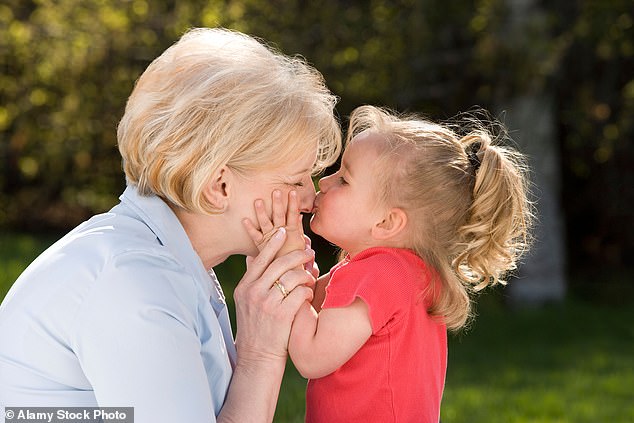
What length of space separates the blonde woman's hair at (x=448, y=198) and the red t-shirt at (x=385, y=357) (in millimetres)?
110

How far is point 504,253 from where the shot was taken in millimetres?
3117

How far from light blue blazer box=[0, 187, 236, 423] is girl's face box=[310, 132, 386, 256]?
64cm

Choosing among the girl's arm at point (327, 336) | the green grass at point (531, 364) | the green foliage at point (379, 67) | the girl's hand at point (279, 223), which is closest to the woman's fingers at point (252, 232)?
the girl's hand at point (279, 223)

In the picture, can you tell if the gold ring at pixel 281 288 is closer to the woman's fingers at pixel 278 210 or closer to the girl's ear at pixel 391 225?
the woman's fingers at pixel 278 210

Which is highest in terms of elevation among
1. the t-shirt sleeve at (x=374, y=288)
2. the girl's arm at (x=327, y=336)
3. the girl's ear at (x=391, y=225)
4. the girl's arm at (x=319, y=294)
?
the girl's ear at (x=391, y=225)

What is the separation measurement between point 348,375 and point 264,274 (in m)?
0.42

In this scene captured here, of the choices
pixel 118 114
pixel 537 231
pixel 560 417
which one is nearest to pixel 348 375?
pixel 560 417

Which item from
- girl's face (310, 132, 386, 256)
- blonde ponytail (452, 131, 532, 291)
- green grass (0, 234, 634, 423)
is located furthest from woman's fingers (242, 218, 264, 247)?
green grass (0, 234, 634, 423)

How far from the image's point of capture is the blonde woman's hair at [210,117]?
98.6 inches

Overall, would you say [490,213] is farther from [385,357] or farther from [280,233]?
[280,233]

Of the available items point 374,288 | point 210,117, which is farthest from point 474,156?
point 210,117

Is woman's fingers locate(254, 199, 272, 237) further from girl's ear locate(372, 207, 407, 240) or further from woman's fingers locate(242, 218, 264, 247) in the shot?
girl's ear locate(372, 207, 407, 240)

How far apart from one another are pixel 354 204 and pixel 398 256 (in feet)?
0.73

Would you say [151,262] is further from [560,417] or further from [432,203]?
[560,417]
